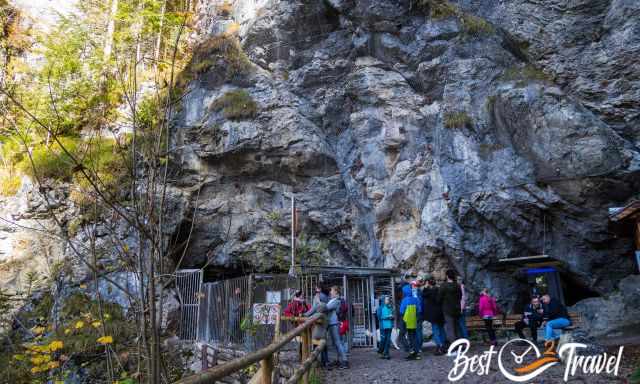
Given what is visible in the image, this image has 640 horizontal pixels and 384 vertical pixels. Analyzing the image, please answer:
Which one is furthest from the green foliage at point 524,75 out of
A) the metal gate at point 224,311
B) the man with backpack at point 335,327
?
the metal gate at point 224,311

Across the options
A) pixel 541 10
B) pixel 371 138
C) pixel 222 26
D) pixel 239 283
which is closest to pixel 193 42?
pixel 222 26

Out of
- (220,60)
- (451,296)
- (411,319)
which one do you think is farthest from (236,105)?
(411,319)

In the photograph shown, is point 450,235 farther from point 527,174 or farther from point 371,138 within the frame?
point 371,138

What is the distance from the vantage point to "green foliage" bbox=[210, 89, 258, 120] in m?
17.6

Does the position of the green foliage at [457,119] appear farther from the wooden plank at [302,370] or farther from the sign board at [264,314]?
the wooden plank at [302,370]

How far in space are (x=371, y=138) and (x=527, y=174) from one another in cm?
575

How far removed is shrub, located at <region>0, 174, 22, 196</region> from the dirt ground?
51.5ft

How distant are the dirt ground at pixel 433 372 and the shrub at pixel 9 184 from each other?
15.7 meters

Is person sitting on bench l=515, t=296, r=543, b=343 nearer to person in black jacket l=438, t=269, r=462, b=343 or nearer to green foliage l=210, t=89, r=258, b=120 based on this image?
person in black jacket l=438, t=269, r=462, b=343

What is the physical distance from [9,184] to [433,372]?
708 inches

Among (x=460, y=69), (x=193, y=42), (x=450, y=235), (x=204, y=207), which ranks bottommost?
(x=450, y=235)

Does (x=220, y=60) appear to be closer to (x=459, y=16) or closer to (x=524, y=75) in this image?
(x=459, y=16)

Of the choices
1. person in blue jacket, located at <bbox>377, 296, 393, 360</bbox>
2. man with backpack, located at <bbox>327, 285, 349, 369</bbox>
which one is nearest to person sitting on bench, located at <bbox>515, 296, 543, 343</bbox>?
person in blue jacket, located at <bbox>377, 296, 393, 360</bbox>

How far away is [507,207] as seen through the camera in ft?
45.8
